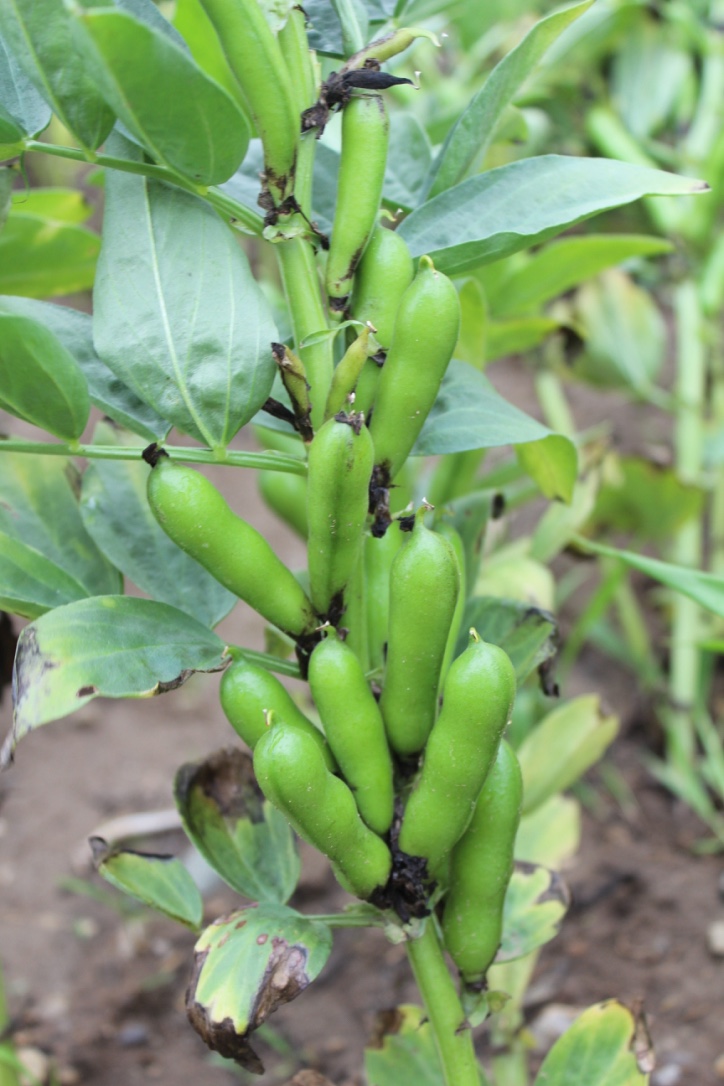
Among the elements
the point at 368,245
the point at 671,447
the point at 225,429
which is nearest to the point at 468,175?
the point at 368,245

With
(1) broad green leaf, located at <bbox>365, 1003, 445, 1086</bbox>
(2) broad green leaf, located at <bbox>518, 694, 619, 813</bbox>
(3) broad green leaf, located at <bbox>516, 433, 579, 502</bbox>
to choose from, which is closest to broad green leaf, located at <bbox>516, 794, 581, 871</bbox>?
(2) broad green leaf, located at <bbox>518, 694, 619, 813</bbox>

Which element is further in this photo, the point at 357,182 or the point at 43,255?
the point at 43,255

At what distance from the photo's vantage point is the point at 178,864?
612 millimetres

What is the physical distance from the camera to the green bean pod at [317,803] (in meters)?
0.42

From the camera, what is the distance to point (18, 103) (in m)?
0.49

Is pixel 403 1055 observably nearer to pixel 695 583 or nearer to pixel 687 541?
pixel 695 583

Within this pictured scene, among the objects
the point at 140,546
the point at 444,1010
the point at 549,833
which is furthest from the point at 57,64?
the point at 549,833

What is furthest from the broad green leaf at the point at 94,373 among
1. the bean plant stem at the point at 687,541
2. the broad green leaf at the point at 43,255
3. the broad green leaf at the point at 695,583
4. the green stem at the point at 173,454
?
the bean plant stem at the point at 687,541

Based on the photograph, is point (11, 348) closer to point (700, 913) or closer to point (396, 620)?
point (396, 620)

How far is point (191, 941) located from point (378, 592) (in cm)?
86

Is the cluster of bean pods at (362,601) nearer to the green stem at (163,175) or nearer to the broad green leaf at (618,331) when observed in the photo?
the green stem at (163,175)

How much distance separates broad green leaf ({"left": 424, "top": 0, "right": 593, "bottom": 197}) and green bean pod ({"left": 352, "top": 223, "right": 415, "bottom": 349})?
0.08 metres

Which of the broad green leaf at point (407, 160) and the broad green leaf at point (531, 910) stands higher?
the broad green leaf at point (407, 160)

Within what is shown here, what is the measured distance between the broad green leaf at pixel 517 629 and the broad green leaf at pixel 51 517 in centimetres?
23
